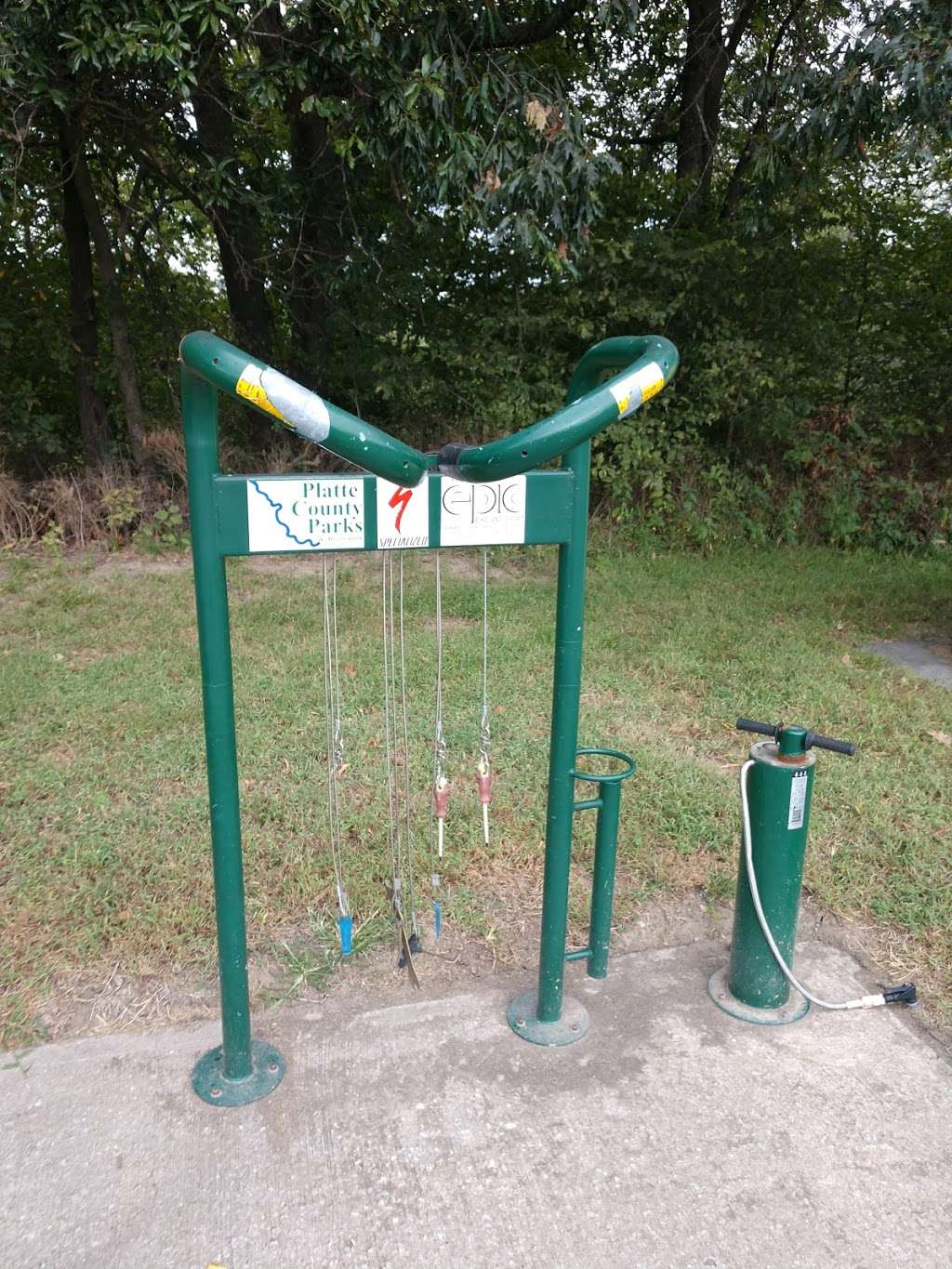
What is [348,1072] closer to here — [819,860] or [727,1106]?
[727,1106]

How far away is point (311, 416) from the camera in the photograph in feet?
5.12

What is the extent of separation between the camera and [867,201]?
9219 mm

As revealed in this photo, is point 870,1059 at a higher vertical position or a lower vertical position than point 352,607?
lower

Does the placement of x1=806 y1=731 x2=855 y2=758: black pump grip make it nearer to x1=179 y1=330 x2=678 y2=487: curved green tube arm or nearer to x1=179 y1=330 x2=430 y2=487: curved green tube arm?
x1=179 y1=330 x2=678 y2=487: curved green tube arm

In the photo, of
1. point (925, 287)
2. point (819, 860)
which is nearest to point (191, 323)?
point (925, 287)

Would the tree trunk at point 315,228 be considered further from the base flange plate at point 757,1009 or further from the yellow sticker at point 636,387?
the base flange plate at point 757,1009

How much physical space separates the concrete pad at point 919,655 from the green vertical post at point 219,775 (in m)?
4.29

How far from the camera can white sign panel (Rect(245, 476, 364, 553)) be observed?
1854mm

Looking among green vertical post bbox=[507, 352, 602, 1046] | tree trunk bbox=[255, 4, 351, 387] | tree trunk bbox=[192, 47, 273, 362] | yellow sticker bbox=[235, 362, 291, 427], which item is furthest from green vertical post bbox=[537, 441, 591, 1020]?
tree trunk bbox=[255, 4, 351, 387]

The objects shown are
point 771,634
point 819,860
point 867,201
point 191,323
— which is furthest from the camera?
point 191,323

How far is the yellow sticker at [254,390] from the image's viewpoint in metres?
1.58

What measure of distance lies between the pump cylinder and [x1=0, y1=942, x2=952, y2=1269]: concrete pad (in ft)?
0.42

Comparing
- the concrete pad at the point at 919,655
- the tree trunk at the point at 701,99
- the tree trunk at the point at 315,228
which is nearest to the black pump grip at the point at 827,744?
the concrete pad at the point at 919,655

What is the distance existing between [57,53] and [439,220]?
328 centimetres
